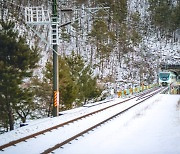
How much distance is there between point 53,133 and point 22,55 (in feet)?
55.7

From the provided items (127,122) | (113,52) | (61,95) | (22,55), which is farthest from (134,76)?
(127,122)

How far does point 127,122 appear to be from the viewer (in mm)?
15711

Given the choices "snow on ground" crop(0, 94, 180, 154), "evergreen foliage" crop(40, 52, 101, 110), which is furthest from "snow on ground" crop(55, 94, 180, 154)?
"evergreen foliage" crop(40, 52, 101, 110)

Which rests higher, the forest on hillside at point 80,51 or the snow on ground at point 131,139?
the forest on hillside at point 80,51

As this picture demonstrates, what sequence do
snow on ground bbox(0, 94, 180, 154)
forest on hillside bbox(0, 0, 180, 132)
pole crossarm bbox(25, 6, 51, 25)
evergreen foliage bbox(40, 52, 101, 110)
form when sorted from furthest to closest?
evergreen foliage bbox(40, 52, 101, 110), forest on hillside bbox(0, 0, 180, 132), pole crossarm bbox(25, 6, 51, 25), snow on ground bbox(0, 94, 180, 154)

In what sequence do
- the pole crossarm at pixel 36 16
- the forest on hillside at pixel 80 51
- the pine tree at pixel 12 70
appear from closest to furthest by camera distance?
1. the pole crossarm at pixel 36 16
2. the pine tree at pixel 12 70
3. the forest on hillside at pixel 80 51

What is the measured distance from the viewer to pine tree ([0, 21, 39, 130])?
88.6 ft

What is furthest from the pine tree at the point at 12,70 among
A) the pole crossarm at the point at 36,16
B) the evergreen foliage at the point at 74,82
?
the pole crossarm at the point at 36,16

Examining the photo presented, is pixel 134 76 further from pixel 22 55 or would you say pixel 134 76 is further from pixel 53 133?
pixel 53 133

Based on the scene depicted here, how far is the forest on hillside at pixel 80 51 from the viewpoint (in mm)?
27906

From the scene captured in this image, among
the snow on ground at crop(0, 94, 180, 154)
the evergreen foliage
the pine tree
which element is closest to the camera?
the snow on ground at crop(0, 94, 180, 154)

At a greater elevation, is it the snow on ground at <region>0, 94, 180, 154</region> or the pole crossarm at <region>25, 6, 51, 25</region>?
the pole crossarm at <region>25, 6, 51, 25</region>

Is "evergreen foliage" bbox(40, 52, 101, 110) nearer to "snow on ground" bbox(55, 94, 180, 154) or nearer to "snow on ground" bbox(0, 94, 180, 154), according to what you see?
"snow on ground" bbox(0, 94, 180, 154)

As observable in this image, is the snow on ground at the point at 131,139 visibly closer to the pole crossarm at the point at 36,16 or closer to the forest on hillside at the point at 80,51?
the forest on hillside at the point at 80,51
